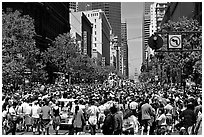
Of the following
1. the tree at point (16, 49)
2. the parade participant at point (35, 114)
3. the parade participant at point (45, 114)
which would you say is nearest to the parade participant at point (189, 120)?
the parade participant at point (45, 114)

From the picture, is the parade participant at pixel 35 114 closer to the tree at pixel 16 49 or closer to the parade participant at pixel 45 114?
the parade participant at pixel 45 114

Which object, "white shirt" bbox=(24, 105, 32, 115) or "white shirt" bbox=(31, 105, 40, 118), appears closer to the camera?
"white shirt" bbox=(31, 105, 40, 118)

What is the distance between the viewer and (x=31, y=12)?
7431 centimetres

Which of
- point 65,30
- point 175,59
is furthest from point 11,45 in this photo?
point 65,30

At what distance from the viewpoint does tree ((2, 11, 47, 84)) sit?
106ft

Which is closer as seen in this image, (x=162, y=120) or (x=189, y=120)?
(x=189, y=120)

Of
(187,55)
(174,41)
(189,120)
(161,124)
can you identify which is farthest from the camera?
(187,55)

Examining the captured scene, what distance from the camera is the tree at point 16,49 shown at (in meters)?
32.3

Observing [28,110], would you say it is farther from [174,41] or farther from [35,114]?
[174,41]

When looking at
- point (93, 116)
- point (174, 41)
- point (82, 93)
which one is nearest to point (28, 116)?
point (93, 116)

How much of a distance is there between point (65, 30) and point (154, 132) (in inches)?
3727

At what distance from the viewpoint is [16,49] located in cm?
3312

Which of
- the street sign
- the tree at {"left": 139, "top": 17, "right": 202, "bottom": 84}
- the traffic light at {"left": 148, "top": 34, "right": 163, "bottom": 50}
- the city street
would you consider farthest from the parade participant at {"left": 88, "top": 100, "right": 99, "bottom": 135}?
the tree at {"left": 139, "top": 17, "right": 202, "bottom": 84}

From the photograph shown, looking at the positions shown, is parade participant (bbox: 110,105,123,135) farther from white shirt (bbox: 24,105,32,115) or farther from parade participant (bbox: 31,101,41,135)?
white shirt (bbox: 24,105,32,115)
